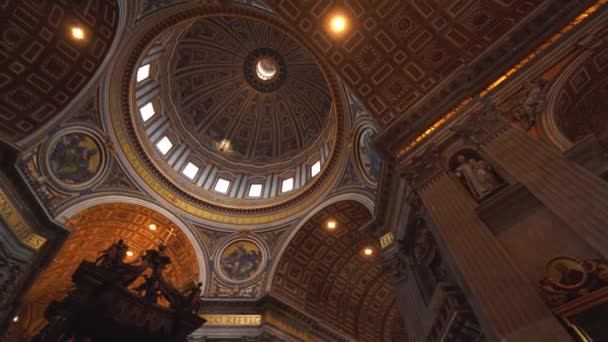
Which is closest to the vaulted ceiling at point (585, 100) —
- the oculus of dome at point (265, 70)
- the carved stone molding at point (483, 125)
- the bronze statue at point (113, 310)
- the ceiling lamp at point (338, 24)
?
the carved stone molding at point (483, 125)

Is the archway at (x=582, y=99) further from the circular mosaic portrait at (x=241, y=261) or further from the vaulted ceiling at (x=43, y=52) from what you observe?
the vaulted ceiling at (x=43, y=52)

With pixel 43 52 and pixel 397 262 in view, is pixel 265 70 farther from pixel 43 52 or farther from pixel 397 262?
pixel 397 262

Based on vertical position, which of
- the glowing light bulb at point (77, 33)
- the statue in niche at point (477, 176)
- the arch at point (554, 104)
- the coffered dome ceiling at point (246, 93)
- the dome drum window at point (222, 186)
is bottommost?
the statue in niche at point (477, 176)

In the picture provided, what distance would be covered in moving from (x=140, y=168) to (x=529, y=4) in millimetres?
15175

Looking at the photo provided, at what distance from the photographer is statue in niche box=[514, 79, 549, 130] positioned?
6.97m

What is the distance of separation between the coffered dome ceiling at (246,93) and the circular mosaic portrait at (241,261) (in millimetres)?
6240

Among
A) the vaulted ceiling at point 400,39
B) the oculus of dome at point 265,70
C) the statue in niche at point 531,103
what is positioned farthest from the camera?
the oculus of dome at point 265,70

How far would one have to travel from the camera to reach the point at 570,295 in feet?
13.9

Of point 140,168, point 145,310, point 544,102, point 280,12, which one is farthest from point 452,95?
point 140,168

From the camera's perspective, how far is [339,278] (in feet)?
Result: 53.9

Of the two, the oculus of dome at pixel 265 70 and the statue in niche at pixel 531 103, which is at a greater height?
the oculus of dome at pixel 265 70

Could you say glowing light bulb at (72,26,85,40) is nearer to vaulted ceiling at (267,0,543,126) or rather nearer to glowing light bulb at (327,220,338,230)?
vaulted ceiling at (267,0,543,126)

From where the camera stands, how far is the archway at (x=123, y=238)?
572 inches

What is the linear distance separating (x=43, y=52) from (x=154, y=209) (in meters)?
7.11
